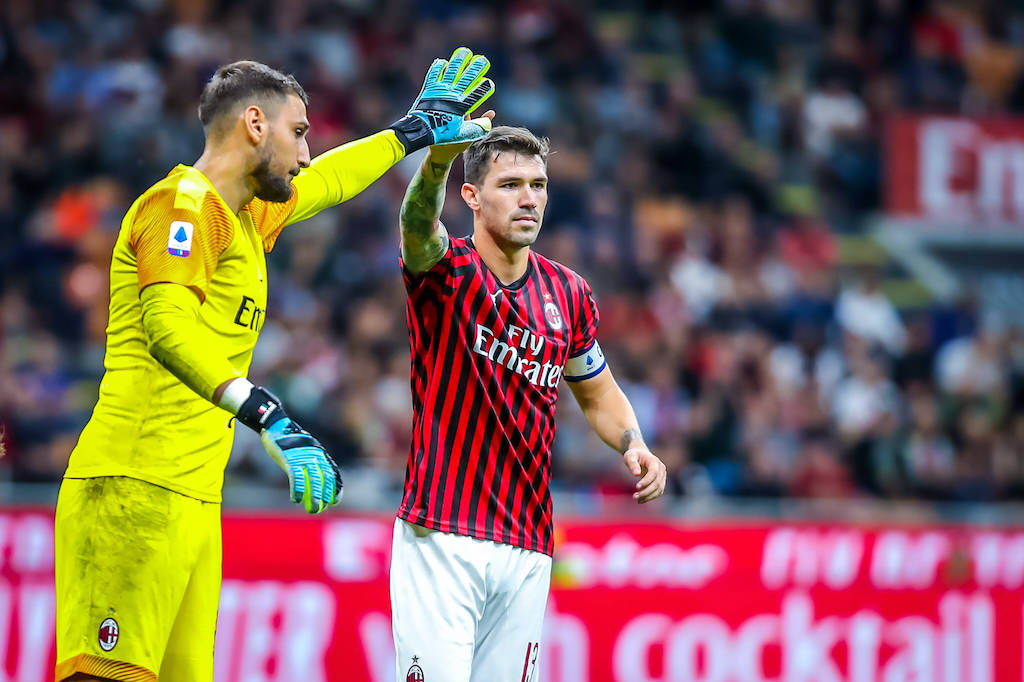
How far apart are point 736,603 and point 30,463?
494cm

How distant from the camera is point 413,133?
5.07 meters

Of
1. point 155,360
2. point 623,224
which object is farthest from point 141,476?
point 623,224

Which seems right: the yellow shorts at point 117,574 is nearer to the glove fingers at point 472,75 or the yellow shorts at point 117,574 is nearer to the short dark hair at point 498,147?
the short dark hair at point 498,147

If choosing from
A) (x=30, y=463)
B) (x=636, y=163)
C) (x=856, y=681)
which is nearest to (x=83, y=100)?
(x=30, y=463)

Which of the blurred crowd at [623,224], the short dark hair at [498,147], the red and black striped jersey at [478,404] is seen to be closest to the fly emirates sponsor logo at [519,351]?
the red and black striped jersey at [478,404]

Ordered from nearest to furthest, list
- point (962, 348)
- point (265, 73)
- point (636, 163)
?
point (265, 73) → point (962, 348) → point (636, 163)

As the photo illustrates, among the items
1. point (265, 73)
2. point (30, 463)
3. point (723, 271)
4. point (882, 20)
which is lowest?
point (30, 463)

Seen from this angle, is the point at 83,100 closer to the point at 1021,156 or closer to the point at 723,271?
the point at 723,271

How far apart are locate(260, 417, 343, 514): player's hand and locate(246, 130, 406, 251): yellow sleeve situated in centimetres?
117

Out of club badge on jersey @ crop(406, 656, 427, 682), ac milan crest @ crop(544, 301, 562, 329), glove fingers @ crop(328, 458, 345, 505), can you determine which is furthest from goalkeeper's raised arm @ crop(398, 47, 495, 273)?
club badge on jersey @ crop(406, 656, 427, 682)

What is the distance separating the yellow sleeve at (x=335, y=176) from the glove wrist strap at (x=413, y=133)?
0.04 meters

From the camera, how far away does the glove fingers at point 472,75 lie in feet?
17.2

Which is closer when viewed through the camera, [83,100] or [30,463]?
[30,463]

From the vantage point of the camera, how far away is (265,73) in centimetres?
459
